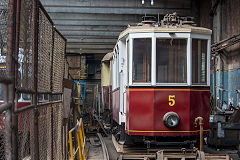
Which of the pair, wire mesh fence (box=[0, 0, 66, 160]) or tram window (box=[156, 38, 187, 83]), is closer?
wire mesh fence (box=[0, 0, 66, 160])

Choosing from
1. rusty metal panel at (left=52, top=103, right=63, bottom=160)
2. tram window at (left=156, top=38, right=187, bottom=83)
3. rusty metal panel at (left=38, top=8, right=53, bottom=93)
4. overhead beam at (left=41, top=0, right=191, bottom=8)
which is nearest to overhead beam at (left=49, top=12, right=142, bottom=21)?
overhead beam at (left=41, top=0, right=191, bottom=8)

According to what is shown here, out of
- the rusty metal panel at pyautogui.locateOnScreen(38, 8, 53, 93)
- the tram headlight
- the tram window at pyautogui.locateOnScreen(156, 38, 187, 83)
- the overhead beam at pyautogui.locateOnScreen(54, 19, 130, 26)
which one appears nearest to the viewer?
the rusty metal panel at pyautogui.locateOnScreen(38, 8, 53, 93)

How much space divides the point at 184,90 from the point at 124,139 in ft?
5.77

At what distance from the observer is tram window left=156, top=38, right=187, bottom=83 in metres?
7.61

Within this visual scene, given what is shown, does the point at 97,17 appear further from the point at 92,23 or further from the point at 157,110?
the point at 157,110

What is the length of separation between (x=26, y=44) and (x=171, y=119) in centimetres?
476

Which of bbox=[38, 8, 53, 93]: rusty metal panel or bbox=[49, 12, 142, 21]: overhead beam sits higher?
bbox=[49, 12, 142, 21]: overhead beam

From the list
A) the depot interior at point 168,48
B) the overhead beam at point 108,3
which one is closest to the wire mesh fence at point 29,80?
the depot interior at point 168,48

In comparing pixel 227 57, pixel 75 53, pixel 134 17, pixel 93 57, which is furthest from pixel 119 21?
pixel 93 57

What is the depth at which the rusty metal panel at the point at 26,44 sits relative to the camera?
3195mm

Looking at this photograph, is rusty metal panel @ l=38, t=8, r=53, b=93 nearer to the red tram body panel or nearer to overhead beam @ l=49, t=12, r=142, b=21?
the red tram body panel

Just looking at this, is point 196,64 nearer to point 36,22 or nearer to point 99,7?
point 36,22

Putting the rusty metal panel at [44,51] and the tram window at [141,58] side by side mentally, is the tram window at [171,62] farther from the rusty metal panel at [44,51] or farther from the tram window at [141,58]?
the rusty metal panel at [44,51]

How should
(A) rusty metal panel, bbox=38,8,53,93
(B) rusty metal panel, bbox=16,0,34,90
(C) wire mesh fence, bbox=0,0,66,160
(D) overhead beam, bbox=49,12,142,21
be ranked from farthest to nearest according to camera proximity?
(D) overhead beam, bbox=49,12,142,21 → (A) rusty metal panel, bbox=38,8,53,93 → (B) rusty metal panel, bbox=16,0,34,90 → (C) wire mesh fence, bbox=0,0,66,160
